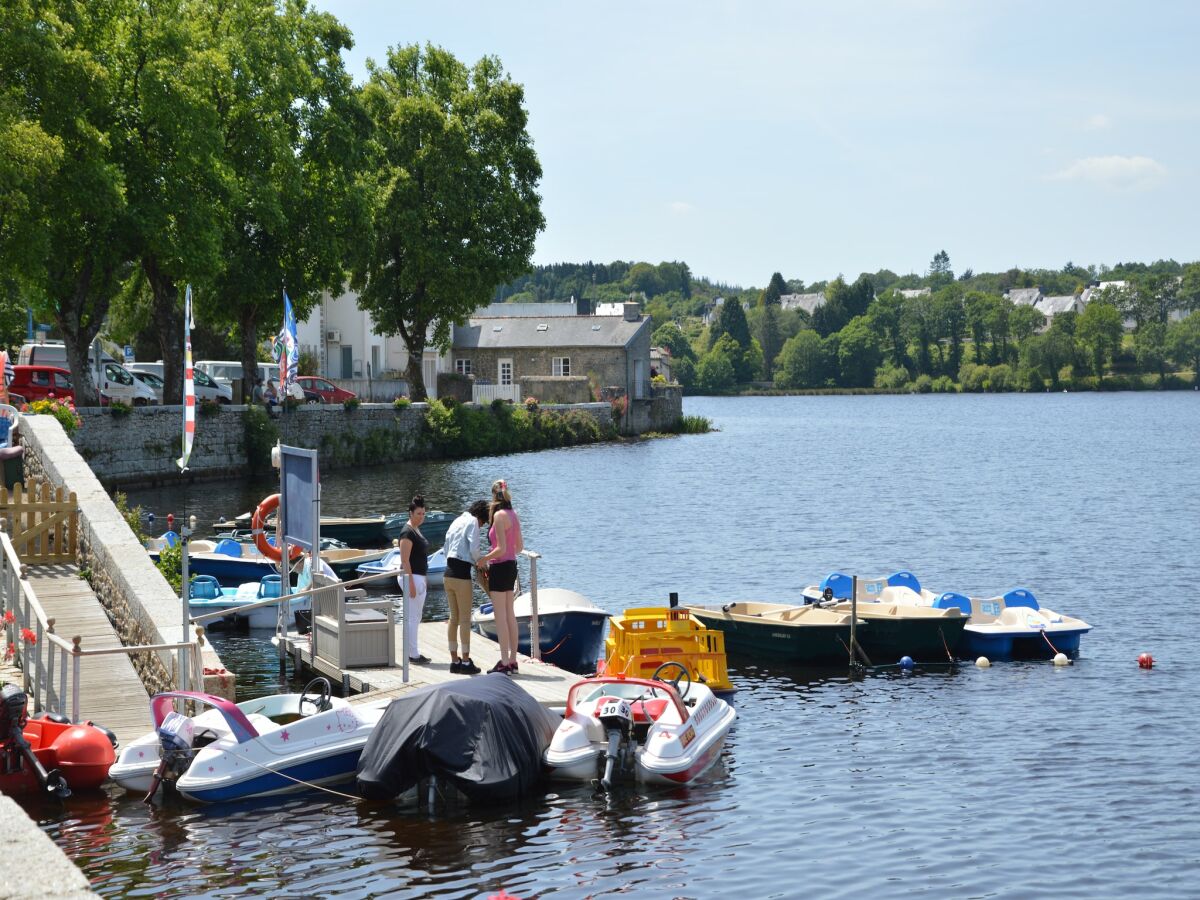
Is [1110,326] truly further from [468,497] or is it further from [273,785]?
[273,785]

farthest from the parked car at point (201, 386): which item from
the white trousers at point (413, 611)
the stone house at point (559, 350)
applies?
the white trousers at point (413, 611)

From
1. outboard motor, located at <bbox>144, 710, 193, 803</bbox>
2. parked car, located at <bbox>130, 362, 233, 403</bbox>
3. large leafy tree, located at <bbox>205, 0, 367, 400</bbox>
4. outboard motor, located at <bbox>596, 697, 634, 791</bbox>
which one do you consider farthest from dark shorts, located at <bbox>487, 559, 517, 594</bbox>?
parked car, located at <bbox>130, 362, 233, 403</bbox>

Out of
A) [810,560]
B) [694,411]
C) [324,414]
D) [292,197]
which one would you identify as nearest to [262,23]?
[292,197]

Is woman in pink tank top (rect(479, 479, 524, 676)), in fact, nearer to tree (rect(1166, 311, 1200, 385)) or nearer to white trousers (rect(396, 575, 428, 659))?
white trousers (rect(396, 575, 428, 659))

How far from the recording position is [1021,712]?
1880 centimetres

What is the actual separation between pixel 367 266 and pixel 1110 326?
482 ft

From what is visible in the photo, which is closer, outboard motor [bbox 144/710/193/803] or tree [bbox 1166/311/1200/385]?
outboard motor [bbox 144/710/193/803]

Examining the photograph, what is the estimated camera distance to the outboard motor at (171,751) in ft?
42.8

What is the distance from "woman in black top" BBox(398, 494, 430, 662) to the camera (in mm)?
16438

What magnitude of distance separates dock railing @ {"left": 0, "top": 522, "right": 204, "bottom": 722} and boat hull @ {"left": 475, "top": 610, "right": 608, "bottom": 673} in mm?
5839

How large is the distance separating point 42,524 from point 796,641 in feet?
35.4

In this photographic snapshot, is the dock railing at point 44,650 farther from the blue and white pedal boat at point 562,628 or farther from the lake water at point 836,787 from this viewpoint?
the blue and white pedal boat at point 562,628

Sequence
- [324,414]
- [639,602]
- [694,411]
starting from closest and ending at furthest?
[639,602]
[324,414]
[694,411]

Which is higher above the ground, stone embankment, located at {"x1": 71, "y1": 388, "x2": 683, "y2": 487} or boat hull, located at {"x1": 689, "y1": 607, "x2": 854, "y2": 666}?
stone embankment, located at {"x1": 71, "y1": 388, "x2": 683, "y2": 487}
